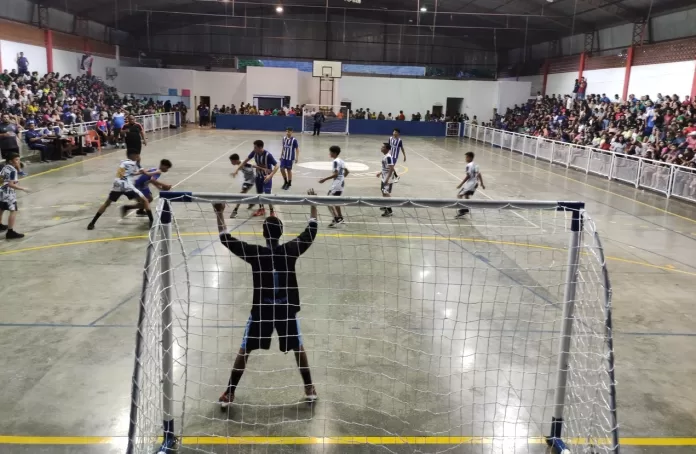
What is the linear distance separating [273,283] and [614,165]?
19.4 metres

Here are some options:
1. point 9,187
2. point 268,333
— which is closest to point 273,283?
point 268,333

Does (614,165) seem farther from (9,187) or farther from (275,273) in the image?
(9,187)

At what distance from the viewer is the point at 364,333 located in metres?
6.85

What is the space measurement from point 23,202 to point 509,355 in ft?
41.3

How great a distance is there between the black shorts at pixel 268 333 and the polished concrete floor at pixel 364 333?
66 centimetres

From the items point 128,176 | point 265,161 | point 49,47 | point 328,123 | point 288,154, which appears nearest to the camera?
point 128,176

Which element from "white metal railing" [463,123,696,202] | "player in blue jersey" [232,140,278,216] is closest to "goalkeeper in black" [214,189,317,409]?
"player in blue jersey" [232,140,278,216]

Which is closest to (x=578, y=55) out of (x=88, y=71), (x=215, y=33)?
(x=215, y=33)

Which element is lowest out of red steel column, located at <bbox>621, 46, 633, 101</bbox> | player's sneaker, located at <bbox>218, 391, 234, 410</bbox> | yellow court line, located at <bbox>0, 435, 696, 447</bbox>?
yellow court line, located at <bbox>0, 435, 696, 447</bbox>

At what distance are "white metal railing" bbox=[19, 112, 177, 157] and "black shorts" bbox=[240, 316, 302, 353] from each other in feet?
62.9

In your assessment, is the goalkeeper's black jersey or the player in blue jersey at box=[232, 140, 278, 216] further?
the player in blue jersey at box=[232, 140, 278, 216]

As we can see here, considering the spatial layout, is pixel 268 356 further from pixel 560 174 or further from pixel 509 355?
pixel 560 174

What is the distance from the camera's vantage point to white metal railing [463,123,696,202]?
1687 centimetres

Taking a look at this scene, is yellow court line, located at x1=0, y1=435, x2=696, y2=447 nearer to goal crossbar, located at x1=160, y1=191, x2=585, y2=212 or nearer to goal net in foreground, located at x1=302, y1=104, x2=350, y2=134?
goal crossbar, located at x1=160, y1=191, x2=585, y2=212
